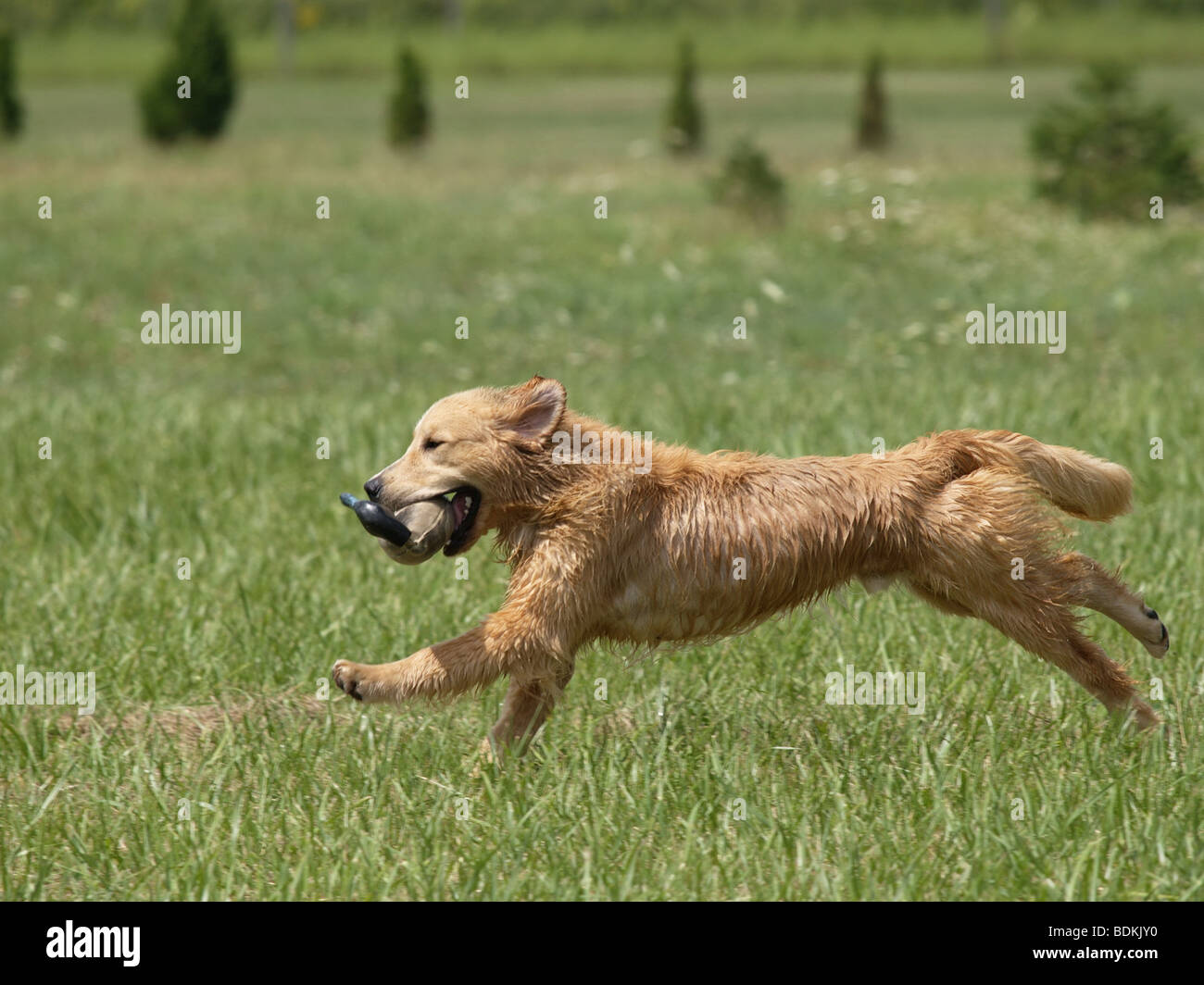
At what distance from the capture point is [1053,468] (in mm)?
4711

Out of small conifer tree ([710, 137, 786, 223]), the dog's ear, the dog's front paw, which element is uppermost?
small conifer tree ([710, 137, 786, 223])

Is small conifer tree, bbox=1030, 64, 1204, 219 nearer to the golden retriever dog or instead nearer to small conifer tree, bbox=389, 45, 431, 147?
small conifer tree, bbox=389, 45, 431, 147

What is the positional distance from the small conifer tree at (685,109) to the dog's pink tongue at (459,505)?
2435cm

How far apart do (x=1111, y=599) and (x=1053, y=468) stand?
454mm

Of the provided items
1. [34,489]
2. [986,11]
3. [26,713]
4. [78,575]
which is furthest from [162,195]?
[986,11]

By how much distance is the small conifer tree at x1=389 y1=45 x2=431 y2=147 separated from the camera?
27.5 meters

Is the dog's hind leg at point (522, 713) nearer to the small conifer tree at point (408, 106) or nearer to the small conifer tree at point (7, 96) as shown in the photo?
the small conifer tree at point (408, 106)

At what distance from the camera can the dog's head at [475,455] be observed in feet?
14.2

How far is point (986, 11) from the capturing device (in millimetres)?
51219

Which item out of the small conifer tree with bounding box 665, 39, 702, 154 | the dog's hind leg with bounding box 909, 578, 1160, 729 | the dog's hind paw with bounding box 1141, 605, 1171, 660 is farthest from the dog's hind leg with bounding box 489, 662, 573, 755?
the small conifer tree with bounding box 665, 39, 702, 154

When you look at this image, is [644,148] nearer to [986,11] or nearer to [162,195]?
[162,195]

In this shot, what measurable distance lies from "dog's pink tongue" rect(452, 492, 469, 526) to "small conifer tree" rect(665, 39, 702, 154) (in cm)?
2435

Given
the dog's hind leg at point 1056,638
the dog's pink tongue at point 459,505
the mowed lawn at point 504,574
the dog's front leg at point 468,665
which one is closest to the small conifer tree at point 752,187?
the mowed lawn at point 504,574
